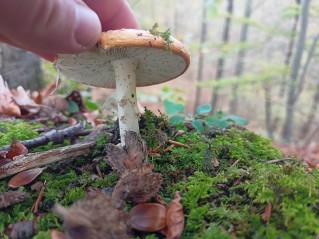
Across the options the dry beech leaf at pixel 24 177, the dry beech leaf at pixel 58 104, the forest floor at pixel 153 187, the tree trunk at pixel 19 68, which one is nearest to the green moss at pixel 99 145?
the forest floor at pixel 153 187

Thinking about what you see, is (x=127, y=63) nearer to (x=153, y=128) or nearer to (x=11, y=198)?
(x=153, y=128)

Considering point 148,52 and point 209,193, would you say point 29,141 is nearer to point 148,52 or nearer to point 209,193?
point 148,52

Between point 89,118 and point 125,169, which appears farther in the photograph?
point 89,118

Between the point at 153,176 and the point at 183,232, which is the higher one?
the point at 153,176

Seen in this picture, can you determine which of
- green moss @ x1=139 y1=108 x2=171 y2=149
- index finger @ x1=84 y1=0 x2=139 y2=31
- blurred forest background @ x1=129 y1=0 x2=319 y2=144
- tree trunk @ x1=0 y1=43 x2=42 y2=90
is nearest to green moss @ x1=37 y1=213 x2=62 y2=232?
green moss @ x1=139 y1=108 x2=171 y2=149

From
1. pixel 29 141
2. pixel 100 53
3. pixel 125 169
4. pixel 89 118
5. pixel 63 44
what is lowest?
pixel 89 118

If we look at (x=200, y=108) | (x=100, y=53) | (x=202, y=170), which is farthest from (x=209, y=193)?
(x=200, y=108)
